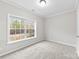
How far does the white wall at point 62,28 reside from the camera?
441cm

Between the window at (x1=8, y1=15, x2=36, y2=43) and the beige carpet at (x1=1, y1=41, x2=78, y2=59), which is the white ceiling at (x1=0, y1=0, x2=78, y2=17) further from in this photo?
the beige carpet at (x1=1, y1=41, x2=78, y2=59)

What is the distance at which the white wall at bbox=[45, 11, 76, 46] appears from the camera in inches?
174

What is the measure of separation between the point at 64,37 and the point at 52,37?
1190mm

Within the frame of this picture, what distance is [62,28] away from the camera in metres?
4.98

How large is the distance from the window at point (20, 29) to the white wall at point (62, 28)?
5.01 feet

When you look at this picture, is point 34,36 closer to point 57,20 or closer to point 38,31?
point 38,31

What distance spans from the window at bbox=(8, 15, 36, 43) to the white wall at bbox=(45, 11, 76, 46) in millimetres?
1528

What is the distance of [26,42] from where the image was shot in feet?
14.0

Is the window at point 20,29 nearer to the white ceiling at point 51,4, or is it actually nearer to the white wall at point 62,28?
the white ceiling at point 51,4

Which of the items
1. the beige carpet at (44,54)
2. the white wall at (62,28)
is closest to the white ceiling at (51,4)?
the white wall at (62,28)

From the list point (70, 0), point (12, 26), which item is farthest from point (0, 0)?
point (70, 0)

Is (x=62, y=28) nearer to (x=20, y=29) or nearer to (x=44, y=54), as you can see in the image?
(x=44, y=54)

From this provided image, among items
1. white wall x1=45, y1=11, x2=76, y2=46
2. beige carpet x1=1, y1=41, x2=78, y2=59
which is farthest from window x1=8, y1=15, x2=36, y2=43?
white wall x1=45, y1=11, x2=76, y2=46

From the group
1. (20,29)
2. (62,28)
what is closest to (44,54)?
(20,29)
